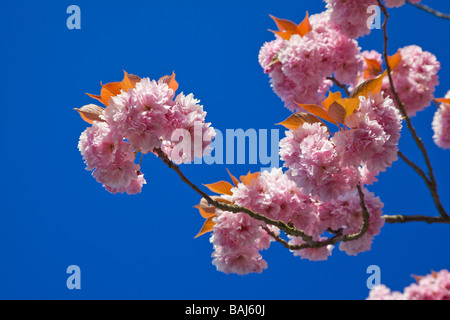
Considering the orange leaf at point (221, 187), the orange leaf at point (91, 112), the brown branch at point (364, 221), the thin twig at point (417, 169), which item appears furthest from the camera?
the thin twig at point (417, 169)

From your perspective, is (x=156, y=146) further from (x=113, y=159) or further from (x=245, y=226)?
(x=245, y=226)

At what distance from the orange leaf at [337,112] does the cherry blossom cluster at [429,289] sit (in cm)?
141

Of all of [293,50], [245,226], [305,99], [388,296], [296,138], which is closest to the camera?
[296,138]

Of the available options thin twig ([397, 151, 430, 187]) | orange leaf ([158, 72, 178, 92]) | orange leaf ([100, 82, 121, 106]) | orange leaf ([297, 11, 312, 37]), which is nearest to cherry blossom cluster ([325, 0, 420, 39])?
orange leaf ([297, 11, 312, 37])

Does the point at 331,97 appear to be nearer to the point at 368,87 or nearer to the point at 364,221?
the point at 368,87

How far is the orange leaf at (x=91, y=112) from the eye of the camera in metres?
1.17

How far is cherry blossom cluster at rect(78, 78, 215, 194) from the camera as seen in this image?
107cm

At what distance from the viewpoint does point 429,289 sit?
2.17 m

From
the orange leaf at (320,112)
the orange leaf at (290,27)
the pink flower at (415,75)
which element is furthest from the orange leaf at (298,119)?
the pink flower at (415,75)

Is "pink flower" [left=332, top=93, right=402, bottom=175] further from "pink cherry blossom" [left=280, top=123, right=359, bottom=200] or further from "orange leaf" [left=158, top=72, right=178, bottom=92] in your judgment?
"orange leaf" [left=158, top=72, right=178, bottom=92]

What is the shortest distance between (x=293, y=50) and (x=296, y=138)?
Result: 2.40ft

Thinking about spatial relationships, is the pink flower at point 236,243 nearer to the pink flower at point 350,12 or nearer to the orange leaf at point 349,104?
the orange leaf at point 349,104
